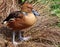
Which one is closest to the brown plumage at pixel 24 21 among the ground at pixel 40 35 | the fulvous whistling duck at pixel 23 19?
the fulvous whistling duck at pixel 23 19

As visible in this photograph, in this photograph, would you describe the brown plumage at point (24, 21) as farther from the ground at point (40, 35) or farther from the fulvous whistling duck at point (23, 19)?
the ground at point (40, 35)

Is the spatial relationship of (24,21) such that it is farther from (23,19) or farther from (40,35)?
(40,35)

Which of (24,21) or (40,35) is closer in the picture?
(24,21)

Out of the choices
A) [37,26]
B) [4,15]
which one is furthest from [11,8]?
[37,26]

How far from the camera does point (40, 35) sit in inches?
209

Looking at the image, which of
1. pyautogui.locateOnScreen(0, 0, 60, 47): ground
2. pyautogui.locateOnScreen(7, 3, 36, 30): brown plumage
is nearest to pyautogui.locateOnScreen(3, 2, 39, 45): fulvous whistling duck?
pyautogui.locateOnScreen(7, 3, 36, 30): brown plumage

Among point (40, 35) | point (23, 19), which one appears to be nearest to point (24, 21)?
point (23, 19)

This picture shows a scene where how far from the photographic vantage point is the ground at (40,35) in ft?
16.6

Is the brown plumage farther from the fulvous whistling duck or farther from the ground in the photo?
the ground

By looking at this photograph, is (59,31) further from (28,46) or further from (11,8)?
(11,8)

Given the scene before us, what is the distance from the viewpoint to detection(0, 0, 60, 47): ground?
5.06 meters

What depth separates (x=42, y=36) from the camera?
530 centimetres

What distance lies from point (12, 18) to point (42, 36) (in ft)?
2.47

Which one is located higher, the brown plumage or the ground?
the brown plumage
